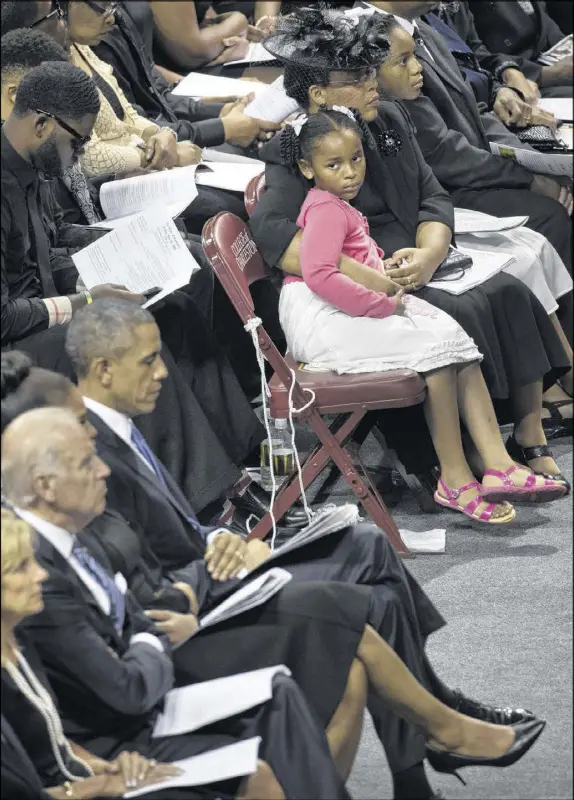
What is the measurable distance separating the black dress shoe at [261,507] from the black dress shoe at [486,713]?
1347mm

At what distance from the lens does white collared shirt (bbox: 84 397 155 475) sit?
121 inches

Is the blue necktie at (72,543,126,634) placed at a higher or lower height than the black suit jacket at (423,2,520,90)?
higher

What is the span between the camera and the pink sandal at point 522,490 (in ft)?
14.6

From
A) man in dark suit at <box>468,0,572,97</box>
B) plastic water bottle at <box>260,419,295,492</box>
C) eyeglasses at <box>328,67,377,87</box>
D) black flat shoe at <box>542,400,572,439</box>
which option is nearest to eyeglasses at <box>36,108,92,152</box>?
eyeglasses at <box>328,67,377,87</box>

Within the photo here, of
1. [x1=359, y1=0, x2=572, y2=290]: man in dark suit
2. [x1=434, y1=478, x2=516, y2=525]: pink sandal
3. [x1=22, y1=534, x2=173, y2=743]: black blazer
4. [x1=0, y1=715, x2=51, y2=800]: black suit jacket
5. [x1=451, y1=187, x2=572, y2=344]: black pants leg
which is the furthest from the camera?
[x1=451, y1=187, x2=572, y2=344]: black pants leg

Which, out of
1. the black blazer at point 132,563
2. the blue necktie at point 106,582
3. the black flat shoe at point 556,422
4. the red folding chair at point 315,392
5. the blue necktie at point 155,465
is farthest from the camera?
the black flat shoe at point 556,422

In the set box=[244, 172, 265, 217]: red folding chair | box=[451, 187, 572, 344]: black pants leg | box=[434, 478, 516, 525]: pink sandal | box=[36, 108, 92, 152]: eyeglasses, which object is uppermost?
box=[36, 108, 92, 152]: eyeglasses

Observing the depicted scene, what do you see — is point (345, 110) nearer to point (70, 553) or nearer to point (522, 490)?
point (522, 490)

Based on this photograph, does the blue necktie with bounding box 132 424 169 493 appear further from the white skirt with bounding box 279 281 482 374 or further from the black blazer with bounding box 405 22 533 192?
the black blazer with bounding box 405 22 533 192

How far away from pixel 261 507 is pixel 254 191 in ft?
3.06

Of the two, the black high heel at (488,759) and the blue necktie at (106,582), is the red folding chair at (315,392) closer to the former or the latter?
the black high heel at (488,759)

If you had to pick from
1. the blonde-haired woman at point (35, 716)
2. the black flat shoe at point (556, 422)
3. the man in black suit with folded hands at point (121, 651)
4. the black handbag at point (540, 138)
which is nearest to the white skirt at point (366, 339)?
the black flat shoe at point (556, 422)

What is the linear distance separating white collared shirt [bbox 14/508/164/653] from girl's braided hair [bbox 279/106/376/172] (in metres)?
1.91

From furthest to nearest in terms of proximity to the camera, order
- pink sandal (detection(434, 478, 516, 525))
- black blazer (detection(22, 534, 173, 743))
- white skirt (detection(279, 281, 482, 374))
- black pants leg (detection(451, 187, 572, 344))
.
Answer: black pants leg (detection(451, 187, 572, 344)) < pink sandal (detection(434, 478, 516, 525)) < white skirt (detection(279, 281, 482, 374)) < black blazer (detection(22, 534, 173, 743))
